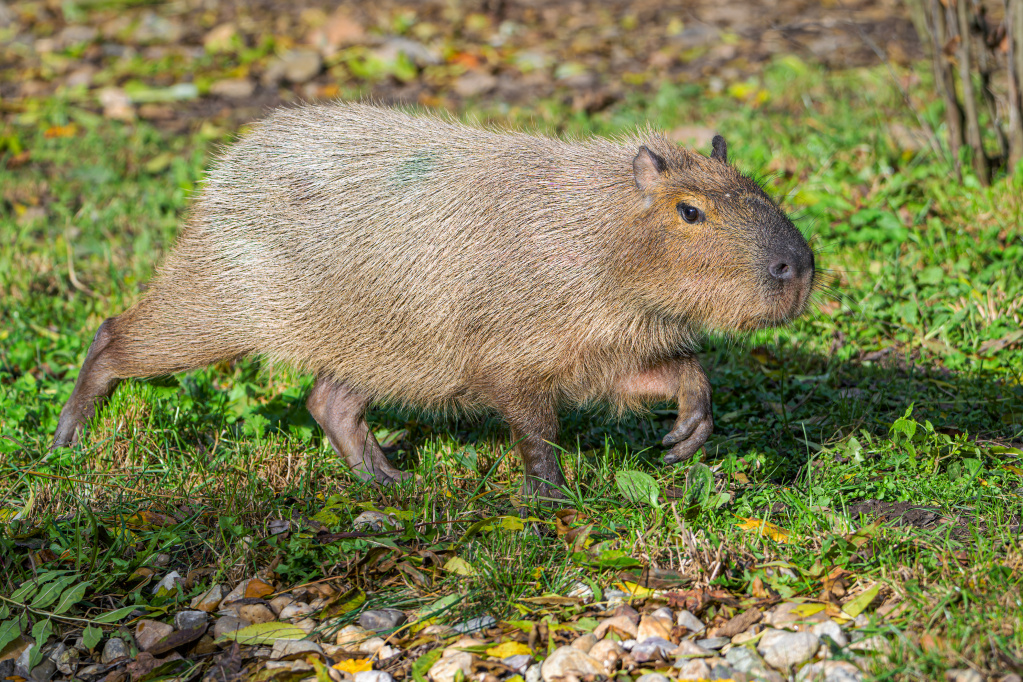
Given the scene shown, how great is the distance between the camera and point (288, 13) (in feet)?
31.8

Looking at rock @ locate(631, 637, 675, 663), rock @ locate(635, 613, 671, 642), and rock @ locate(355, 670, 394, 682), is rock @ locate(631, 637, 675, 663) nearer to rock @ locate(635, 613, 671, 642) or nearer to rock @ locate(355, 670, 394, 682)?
rock @ locate(635, 613, 671, 642)

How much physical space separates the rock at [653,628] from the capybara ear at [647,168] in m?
1.39

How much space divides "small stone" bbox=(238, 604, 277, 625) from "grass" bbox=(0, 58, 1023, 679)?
0.50ft

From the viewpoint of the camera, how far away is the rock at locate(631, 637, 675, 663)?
8.42 feet

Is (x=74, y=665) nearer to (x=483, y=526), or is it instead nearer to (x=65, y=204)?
(x=483, y=526)

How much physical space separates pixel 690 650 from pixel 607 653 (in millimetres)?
213

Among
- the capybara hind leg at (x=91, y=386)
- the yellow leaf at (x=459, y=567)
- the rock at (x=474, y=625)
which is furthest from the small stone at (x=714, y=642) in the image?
the capybara hind leg at (x=91, y=386)

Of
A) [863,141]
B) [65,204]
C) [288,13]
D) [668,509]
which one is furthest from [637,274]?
[288,13]

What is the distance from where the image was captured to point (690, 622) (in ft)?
8.81

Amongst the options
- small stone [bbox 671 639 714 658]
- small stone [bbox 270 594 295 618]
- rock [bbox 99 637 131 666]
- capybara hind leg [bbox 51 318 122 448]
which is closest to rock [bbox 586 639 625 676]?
small stone [bbox 671 639 714 658]

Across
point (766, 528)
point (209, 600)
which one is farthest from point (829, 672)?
point (209, 600)

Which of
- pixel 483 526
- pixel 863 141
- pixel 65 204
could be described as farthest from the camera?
A: pixel 65 204

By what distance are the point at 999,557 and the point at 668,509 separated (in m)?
0.96

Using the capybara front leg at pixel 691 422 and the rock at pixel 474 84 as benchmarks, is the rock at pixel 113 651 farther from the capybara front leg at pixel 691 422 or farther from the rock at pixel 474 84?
the rock at pixel 474 84
